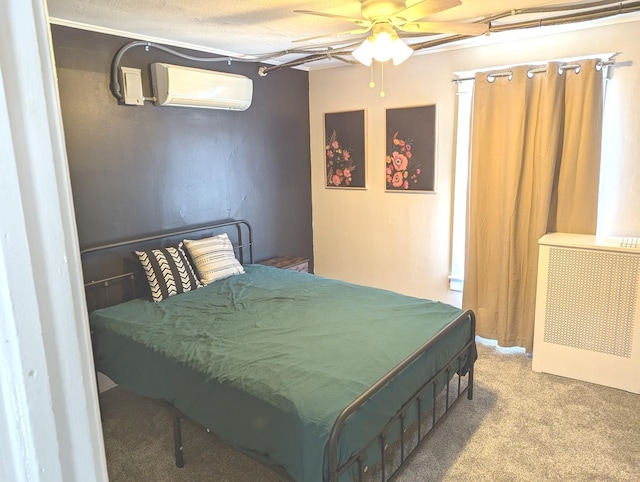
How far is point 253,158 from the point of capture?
13.9 ft

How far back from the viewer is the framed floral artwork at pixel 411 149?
4039 millimetres

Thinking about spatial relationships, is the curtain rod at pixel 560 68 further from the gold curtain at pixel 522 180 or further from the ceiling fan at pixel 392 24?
the ceiling fan at pixel 392 24

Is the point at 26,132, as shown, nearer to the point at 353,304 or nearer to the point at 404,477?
the point at 404,477

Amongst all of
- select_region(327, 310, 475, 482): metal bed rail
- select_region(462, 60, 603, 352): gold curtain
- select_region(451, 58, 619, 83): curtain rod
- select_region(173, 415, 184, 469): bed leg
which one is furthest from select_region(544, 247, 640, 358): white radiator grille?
select_region(173, 415, 184, 469): bed leg

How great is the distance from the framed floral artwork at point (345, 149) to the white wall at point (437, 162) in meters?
0.07

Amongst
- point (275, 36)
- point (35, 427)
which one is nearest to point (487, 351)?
point (275, 36)

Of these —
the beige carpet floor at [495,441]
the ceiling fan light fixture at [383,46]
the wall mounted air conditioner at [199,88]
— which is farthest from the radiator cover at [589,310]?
the wall mounted air conditioner at [199,88]

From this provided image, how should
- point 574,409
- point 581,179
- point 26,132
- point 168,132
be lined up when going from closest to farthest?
point 26,132
point 574,409
point 581,179
point 168,132

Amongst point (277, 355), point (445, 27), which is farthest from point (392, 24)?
point (277, 355)

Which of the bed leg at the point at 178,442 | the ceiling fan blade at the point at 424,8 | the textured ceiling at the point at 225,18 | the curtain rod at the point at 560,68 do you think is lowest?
the bed leg at the point at 178,442

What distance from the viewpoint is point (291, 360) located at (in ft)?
7.46

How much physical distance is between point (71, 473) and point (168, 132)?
3306 millimetres

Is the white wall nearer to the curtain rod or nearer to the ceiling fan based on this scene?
the curtain rod

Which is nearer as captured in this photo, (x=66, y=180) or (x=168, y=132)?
(x=66, y=180)
